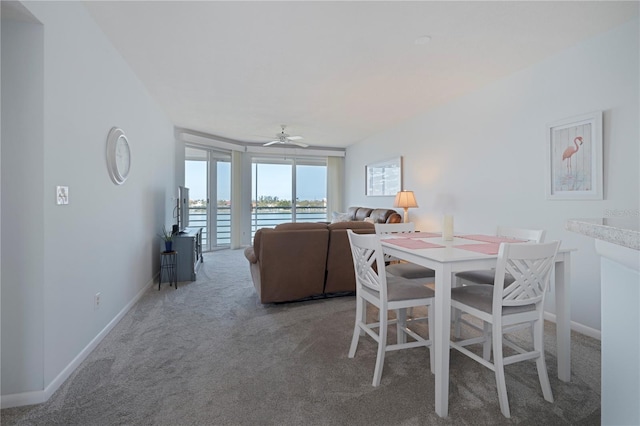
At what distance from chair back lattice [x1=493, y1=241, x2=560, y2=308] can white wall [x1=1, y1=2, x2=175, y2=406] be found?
8.12 feet

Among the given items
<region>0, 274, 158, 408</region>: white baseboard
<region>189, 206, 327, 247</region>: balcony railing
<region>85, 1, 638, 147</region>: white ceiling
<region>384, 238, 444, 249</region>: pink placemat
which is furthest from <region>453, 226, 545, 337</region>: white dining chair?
<region>189, 206, 327, 247</region>: balcony railing

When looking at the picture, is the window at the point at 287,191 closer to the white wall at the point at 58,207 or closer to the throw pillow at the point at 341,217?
the throw pillow at the point at 341,217

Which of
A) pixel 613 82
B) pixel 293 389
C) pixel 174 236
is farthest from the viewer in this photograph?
pixel 174 236

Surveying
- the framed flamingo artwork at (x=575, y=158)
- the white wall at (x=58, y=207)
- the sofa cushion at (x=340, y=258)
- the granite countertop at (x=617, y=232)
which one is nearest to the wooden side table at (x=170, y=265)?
the white wall at (x=58, y=207)

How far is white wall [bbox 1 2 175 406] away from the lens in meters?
1.64

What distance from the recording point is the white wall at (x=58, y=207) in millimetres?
1641

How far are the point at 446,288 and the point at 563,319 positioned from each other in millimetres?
909

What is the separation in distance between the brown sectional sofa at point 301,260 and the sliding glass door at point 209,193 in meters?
3.43

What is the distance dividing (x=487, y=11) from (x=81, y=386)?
3614 millimetres

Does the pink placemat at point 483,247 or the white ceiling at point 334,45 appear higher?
the white ceiling at point 334,45

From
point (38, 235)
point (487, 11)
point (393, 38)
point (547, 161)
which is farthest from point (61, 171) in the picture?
point (547, 161)

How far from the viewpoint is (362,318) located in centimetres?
223

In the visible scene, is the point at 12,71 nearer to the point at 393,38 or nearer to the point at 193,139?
the point at 393,38

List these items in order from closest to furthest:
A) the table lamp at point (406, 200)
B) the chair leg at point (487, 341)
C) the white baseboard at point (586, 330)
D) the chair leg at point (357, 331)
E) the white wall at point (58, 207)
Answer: the white wall at point (58, 207) < the chair leg at point (487, 341) < the chair leg at point (357, 331) < the white baseboard at point (586, 330) < the table lamp at point (406, 200)
